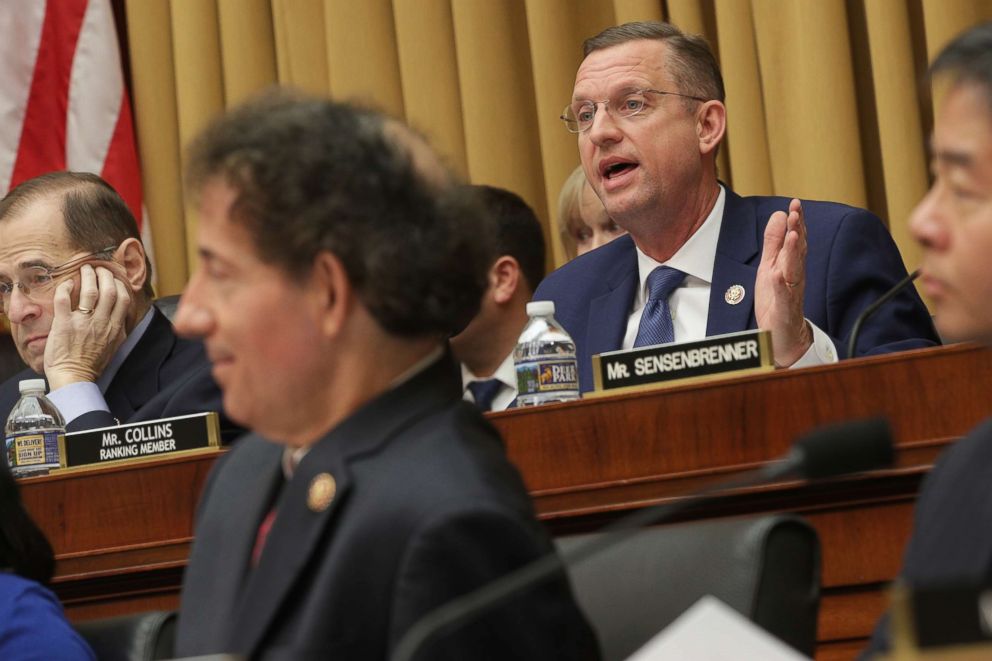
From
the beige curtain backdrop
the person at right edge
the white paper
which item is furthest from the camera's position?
the beige curtain backdrop

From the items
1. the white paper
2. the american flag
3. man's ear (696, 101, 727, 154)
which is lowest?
the white paper

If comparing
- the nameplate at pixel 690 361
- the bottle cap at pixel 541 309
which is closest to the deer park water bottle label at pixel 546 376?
the bottle cap at pixel 541 309

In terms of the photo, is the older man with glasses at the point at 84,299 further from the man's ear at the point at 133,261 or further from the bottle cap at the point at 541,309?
the bottle cap at the point at 541,309

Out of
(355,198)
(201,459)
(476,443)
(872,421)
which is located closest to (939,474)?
(872,421)

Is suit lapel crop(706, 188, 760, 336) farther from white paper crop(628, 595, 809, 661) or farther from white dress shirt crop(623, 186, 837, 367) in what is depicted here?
white paper crop(628, 595, 809, 661)

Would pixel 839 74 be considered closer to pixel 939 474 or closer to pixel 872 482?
pixel 872 482

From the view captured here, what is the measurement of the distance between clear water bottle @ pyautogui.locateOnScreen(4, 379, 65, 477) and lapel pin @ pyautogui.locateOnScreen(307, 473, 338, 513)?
1.44 metres

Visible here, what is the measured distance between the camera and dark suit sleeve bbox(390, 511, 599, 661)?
1.37 meters

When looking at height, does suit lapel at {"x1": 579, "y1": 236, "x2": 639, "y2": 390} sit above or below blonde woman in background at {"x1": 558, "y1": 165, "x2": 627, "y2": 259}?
below

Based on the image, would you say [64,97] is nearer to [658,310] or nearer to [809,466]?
[658,310]

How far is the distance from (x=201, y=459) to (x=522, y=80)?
2.31 meters

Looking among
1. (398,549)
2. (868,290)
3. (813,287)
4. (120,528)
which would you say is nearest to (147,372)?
(120,528)

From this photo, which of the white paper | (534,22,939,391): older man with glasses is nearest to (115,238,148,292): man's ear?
(534,22,939,391): older man with glasses

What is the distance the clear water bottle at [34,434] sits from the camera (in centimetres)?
295
